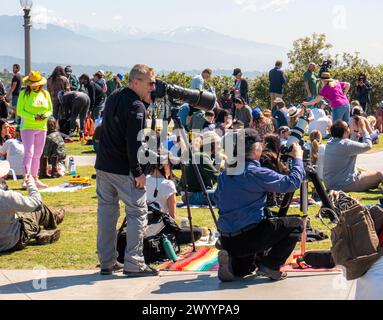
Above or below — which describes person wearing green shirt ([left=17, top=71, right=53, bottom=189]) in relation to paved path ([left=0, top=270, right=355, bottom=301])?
above

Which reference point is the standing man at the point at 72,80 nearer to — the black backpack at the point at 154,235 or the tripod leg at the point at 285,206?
the black backpack at the point at 154,235

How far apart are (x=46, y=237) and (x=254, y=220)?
9.45ft

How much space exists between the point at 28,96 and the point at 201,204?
322cm

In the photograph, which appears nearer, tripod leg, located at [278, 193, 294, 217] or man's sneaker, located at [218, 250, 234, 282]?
man's sneaker, located at [218, 250, 234, 282]

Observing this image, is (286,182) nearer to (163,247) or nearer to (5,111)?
(163,247)

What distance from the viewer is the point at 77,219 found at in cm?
986

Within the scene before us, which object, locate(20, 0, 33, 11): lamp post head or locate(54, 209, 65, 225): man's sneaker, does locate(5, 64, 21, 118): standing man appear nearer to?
locate(20, 0, 33, 11): lamp post head

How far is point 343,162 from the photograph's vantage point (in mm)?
10828

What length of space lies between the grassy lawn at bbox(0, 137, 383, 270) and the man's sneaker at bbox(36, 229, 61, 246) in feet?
0.25

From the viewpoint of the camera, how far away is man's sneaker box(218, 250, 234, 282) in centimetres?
646

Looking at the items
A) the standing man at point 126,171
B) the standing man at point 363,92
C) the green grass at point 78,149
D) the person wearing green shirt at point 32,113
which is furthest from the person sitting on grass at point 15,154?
the standing man at point 363,92

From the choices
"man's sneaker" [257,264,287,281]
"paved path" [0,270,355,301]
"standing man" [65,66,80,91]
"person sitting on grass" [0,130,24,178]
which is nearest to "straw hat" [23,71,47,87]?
"person sitting on grass" [0,130,24,178]
